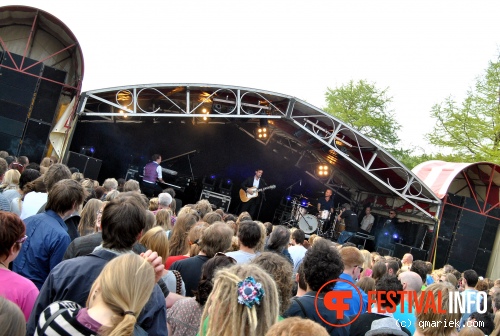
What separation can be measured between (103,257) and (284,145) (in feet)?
46.5

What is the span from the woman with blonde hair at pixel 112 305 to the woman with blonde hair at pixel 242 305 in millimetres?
266

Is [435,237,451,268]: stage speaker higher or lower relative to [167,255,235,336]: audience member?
higher

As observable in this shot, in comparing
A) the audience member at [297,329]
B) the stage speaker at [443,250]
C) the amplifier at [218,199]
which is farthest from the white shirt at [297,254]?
the amplifier at [218,199]

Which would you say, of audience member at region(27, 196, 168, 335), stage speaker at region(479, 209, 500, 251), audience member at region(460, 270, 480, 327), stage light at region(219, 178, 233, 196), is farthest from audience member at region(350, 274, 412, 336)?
stage light at region(219, 178, 233, 196)

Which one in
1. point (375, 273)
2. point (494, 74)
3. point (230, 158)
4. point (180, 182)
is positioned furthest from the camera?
point (494, 74)

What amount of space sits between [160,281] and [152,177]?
1156 centimetres

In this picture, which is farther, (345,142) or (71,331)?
(345,142)

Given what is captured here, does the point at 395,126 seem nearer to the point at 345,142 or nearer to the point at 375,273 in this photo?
the point at 345,142

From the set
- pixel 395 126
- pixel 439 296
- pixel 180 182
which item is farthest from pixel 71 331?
pixel 395 126

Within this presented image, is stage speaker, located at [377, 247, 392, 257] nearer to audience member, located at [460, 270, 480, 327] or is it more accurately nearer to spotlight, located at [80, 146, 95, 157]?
audience member, located at [460, 270, 480, 327]

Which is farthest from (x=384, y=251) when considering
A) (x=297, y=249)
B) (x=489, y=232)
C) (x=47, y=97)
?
(x=47, y=97)

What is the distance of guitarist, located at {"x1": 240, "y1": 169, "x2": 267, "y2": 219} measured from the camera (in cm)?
1585

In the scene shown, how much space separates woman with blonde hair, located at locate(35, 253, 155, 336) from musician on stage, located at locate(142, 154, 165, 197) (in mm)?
12349

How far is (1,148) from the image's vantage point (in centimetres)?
1229
